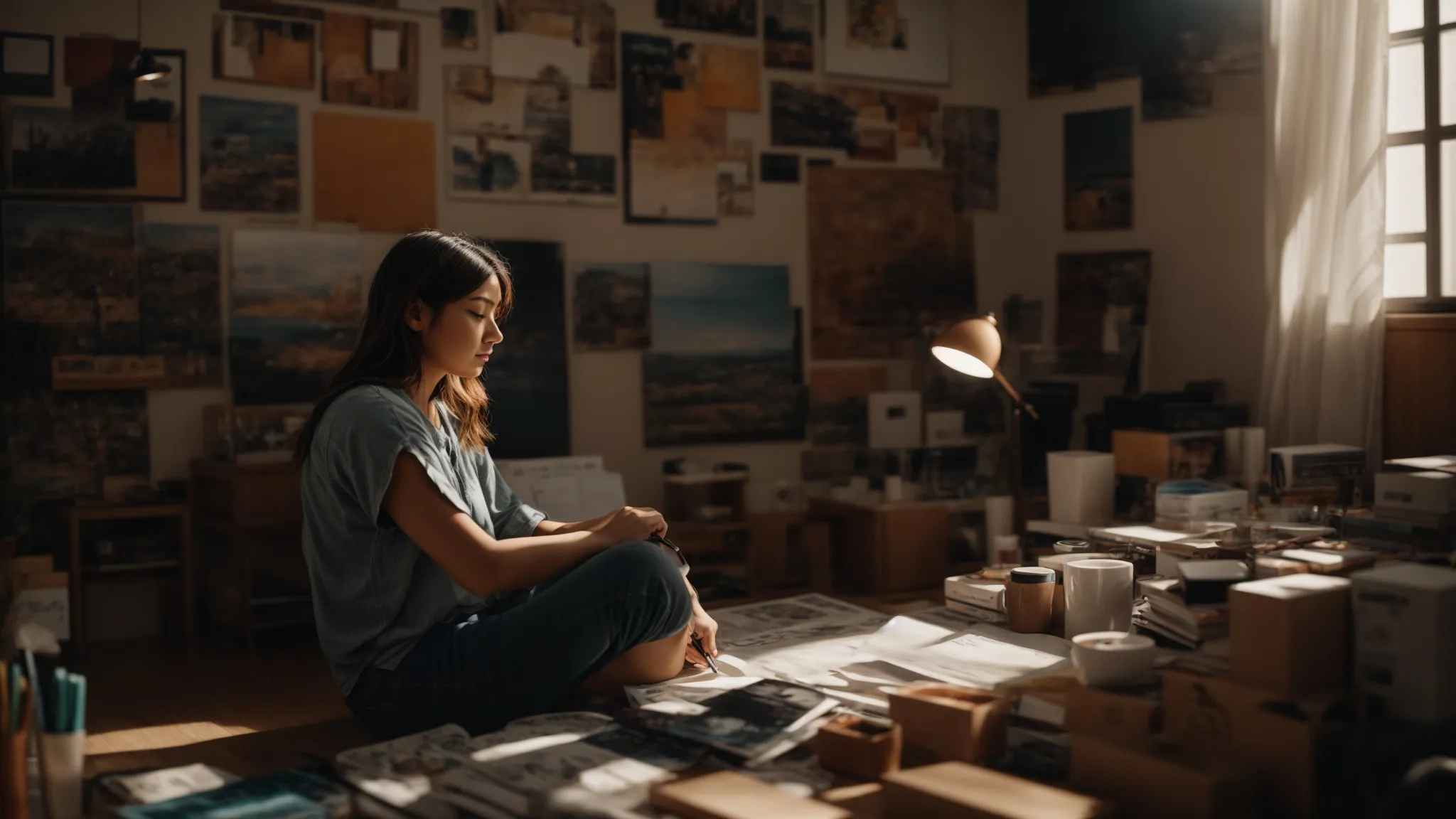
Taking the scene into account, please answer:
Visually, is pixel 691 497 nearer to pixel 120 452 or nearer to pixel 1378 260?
pixel 120 452

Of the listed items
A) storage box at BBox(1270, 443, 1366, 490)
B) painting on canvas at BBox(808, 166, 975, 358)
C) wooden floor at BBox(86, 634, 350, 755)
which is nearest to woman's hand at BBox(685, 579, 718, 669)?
wooden floor at BBox(86, 634, 350, 755)

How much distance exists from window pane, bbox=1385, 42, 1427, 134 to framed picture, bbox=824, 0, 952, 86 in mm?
1938

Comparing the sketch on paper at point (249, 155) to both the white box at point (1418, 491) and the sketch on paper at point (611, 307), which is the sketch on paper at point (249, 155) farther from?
the white box at point (1418, 491)

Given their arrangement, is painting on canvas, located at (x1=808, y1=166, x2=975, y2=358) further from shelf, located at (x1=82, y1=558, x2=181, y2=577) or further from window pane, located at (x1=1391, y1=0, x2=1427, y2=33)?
shelf, located at (x1=82, y1=558, x2=181, y2=577)

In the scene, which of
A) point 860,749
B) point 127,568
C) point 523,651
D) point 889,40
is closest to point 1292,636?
point 860,749

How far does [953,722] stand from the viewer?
2.21 meters

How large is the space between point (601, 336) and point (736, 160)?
3.21 ft

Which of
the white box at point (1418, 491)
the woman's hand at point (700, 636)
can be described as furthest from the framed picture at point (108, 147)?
the white box at point (1418, 491)

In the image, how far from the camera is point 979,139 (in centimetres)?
583

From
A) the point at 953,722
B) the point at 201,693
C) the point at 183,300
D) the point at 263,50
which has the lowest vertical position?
the point at 201,693

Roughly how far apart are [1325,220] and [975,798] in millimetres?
3294

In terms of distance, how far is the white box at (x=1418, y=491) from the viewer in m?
2.77

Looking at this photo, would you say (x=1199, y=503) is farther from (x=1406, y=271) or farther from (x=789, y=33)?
(x=789, y=33)

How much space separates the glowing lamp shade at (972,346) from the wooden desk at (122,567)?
2.61 metres
